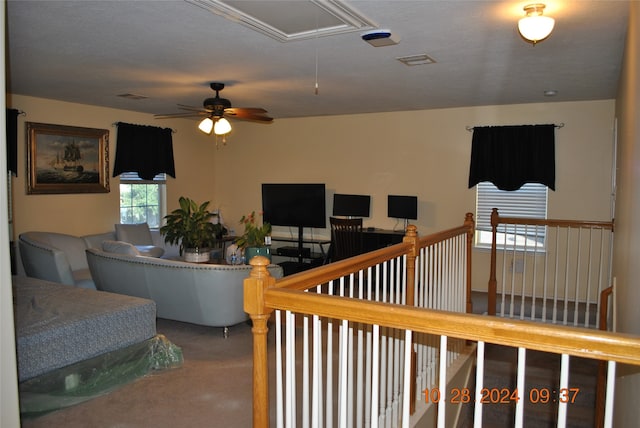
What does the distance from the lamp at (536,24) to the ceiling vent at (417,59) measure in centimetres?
122

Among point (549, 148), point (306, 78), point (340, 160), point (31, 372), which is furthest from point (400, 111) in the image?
point (31, 372)

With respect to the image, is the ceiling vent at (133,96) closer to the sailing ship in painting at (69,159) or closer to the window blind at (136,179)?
the sailing ship in painting at (69,159)

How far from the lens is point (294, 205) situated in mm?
7750

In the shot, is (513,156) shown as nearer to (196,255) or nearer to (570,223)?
(570,223)

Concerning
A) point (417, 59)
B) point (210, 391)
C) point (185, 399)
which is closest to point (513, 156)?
point (417, 59)

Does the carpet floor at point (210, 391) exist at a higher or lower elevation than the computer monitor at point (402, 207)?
lower

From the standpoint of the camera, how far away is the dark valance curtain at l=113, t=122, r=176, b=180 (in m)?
7.16

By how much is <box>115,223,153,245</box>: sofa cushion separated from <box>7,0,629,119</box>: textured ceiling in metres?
1.76

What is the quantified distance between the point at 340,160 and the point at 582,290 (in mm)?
3776

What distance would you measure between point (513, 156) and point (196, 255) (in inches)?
163

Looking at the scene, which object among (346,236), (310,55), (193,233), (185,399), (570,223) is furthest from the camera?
(346,236)

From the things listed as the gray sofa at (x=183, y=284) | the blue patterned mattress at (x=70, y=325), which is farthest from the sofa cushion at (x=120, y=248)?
the blue patterned mattress at (x=70, y=325)

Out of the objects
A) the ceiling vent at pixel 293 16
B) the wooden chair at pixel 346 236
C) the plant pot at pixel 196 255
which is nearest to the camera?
the ceiling vent at pixel 293 16

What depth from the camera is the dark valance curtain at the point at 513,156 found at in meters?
6.24
